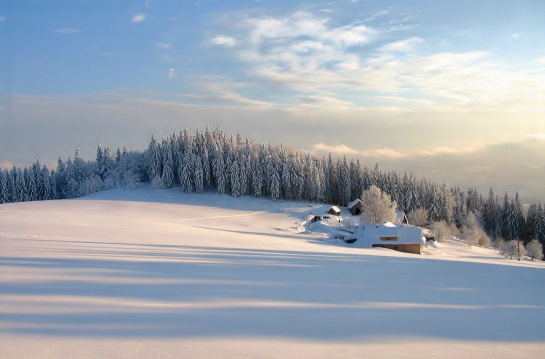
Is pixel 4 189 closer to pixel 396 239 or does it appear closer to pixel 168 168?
pixel 168 168

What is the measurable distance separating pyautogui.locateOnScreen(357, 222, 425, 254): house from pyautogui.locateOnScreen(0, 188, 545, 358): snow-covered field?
29.5m

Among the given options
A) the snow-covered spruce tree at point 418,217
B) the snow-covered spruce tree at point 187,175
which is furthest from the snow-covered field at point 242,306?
the snow-covered spruce tree at point 418,217

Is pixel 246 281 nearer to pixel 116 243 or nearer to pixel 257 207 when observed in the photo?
pixel 116 243

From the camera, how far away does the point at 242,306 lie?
10.1 metres

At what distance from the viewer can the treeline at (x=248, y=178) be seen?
83938mm

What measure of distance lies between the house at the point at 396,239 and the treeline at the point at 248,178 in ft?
115

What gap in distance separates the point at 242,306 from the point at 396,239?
1673 inches

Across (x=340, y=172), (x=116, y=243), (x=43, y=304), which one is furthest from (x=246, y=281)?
(x=340, y=172)

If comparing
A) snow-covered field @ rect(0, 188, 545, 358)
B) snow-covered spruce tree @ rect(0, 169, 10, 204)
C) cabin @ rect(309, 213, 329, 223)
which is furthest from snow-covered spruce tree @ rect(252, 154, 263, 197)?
snow-covered field @ rect(0, 188, 545, 358)

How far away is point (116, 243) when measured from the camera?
19.9 metres

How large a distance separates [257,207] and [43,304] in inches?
2666

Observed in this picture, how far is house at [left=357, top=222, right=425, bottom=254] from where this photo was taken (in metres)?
48.8

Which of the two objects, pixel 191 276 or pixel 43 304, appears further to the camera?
pixel 191 276

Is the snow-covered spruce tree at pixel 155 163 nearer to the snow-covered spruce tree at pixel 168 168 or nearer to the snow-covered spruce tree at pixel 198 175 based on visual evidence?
the snow-covered spruce tree at pixel 168 168
